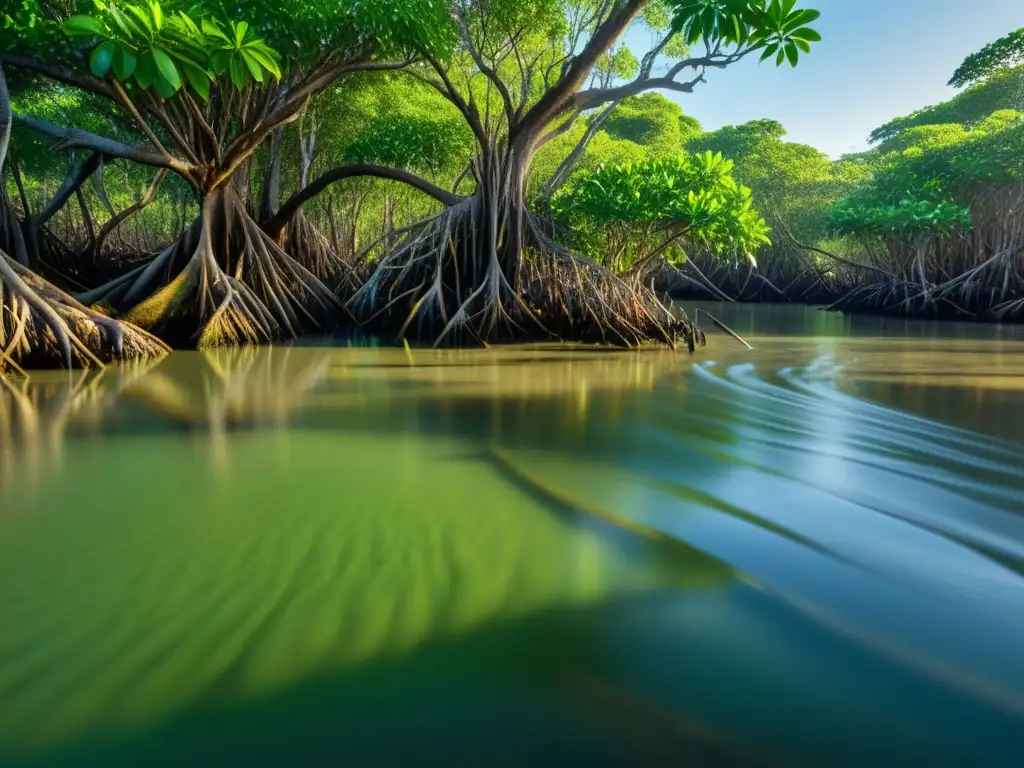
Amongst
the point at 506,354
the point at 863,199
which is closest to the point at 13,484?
the point at 506,354

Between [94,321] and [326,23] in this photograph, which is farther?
[326,23]

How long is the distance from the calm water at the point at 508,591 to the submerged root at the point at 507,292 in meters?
4.46

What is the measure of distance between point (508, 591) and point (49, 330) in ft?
16.9

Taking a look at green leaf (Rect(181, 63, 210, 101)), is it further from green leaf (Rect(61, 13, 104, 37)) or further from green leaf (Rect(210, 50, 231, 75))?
green leaf (Rect(61, 13, 104, 37))

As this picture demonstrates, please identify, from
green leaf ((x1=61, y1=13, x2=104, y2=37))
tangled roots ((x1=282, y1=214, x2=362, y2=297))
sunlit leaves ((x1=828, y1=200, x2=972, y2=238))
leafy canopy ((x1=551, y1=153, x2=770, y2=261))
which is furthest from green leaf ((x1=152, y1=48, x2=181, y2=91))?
sunlit leaves ((x1=828, y1=200, x2=972, y2=238))

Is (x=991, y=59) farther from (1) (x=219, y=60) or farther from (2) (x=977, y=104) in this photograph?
(1) (x=219, y=60)

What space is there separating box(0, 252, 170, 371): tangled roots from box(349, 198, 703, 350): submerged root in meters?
2.94

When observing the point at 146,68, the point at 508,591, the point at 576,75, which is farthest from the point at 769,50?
the point at 508,591

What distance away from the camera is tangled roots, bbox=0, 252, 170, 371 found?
552 centimetres

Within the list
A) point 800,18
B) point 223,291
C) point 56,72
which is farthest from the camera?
point 223,291

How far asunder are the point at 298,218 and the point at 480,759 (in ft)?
36.2

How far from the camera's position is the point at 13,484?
8.95ft

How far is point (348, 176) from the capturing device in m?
10.8

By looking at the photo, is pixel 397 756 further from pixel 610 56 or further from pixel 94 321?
pixel 610 56
